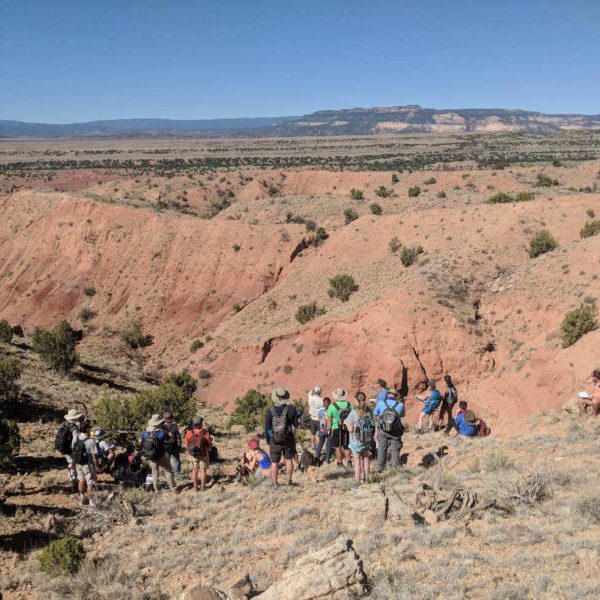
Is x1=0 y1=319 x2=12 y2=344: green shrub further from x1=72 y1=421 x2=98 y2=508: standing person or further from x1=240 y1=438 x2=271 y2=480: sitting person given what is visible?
x1=240 y1=438 x2=271 y2=480: sitting person

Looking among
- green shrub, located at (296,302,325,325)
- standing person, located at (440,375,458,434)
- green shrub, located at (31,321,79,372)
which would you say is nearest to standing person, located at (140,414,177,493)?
standing person, located at (440,375,458,434)

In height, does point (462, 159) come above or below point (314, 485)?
above

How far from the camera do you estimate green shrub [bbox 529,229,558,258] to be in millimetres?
29562

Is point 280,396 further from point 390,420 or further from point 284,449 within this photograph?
point 390,420

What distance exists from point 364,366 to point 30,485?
52.9 feet

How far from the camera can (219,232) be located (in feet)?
150

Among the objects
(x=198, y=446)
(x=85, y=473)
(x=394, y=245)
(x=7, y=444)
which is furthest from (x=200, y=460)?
(x=394, y=245)

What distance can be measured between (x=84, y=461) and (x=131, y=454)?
1.88m

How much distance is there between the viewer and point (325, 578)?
6695 millimetres

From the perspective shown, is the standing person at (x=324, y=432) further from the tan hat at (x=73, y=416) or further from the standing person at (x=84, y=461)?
the tan hat at (x=73, y=416)

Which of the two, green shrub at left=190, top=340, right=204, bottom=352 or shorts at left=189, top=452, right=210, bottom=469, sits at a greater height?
shorts at left=189, top=452, right=210, bottom=469

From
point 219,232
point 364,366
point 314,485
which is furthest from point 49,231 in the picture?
point 314,485

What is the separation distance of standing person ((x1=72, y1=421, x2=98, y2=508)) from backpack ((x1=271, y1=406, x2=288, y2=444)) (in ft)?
12.0

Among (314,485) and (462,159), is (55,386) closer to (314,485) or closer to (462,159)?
(314,485)
